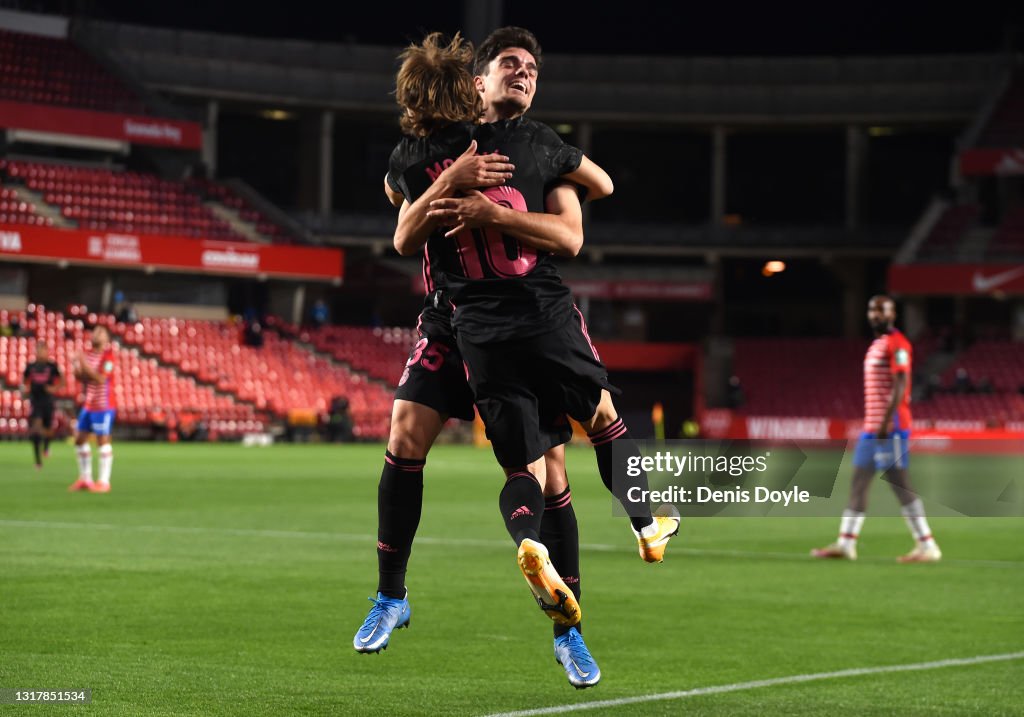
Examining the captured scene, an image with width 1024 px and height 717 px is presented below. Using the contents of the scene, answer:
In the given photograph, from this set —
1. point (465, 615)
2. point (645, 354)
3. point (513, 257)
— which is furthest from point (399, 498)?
point (645, 354)

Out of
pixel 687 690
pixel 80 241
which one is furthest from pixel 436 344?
pixel 80 241

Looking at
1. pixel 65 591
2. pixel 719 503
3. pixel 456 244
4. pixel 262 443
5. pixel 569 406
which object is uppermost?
pixel 456 244

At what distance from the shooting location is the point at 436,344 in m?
6.34

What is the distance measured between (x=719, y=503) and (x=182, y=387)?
40.1 metres

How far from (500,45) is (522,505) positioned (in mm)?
1827

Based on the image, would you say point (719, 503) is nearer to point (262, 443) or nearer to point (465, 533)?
point (465, 533)

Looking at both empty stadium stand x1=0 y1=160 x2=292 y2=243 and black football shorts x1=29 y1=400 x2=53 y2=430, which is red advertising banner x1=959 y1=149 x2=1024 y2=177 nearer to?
empty stadium stand x1=0 y1=160 x2=292 y2=243

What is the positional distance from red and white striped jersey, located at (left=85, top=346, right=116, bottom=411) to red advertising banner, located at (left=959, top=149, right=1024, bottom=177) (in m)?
40.4

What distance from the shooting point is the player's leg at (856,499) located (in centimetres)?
1465

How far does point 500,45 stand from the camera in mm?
6199

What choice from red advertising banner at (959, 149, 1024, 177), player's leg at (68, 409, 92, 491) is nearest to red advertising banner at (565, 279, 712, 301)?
red advertising banner at (959, 149, 1024, 177)

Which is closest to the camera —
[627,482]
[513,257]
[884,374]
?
[513,257]

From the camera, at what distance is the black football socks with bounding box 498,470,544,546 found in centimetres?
598

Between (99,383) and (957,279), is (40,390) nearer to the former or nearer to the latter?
(99,383)
